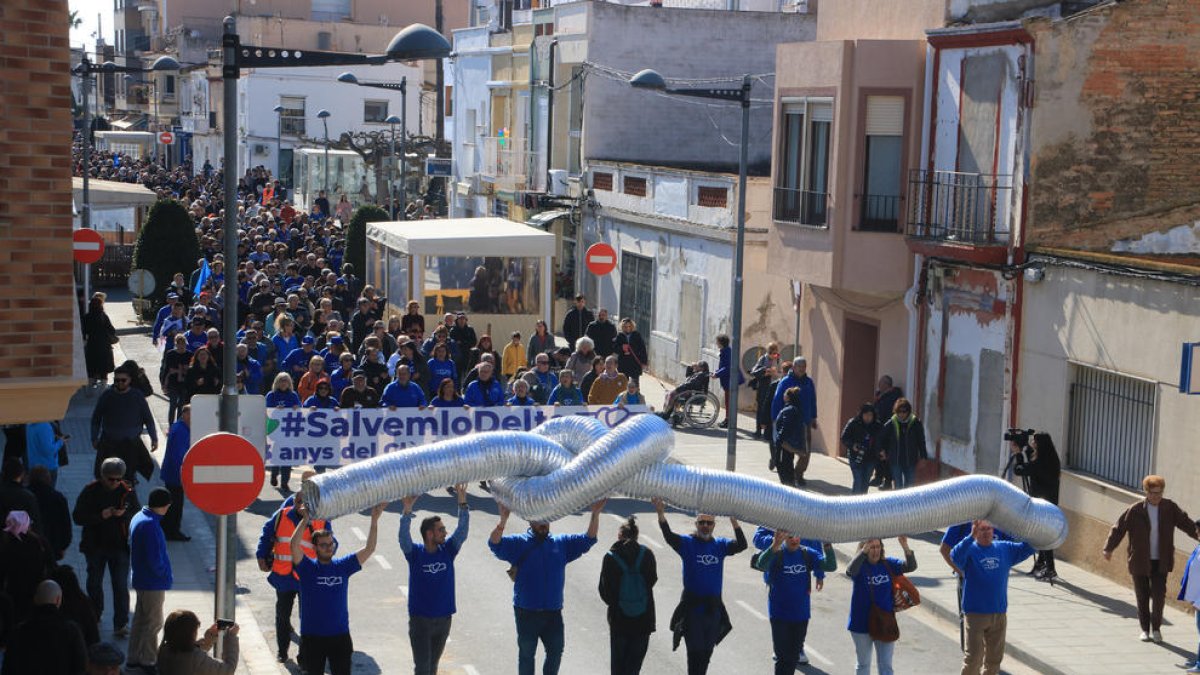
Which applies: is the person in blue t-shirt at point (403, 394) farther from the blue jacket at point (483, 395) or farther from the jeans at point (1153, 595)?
the jeans at point (1153, 595)

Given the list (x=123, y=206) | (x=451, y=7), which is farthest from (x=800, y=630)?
(x=451, y=7)

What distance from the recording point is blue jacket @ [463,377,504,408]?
21.0m

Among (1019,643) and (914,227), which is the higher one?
(914,227)

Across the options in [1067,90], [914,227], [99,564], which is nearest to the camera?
[99,564]

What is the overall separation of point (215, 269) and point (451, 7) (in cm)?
7559

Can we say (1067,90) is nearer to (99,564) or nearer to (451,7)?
(99,564)

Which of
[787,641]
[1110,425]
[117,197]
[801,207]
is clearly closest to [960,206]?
[801,207]

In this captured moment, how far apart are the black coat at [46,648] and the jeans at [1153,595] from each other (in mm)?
9569

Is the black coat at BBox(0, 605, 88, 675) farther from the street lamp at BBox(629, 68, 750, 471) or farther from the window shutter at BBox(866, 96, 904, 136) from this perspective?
the window shutter at BBox(866, 96, 904, 136)

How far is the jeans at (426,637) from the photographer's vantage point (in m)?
12.3

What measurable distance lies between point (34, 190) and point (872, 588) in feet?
22.4

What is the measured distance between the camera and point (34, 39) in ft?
29.4

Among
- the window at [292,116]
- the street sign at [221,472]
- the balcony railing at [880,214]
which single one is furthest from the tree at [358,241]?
the window at [292,116]

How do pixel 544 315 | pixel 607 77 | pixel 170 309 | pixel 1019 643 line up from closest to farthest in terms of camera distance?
pixel 1019 643, pixel 170 309, pixel 544 315, pixel 607 77
